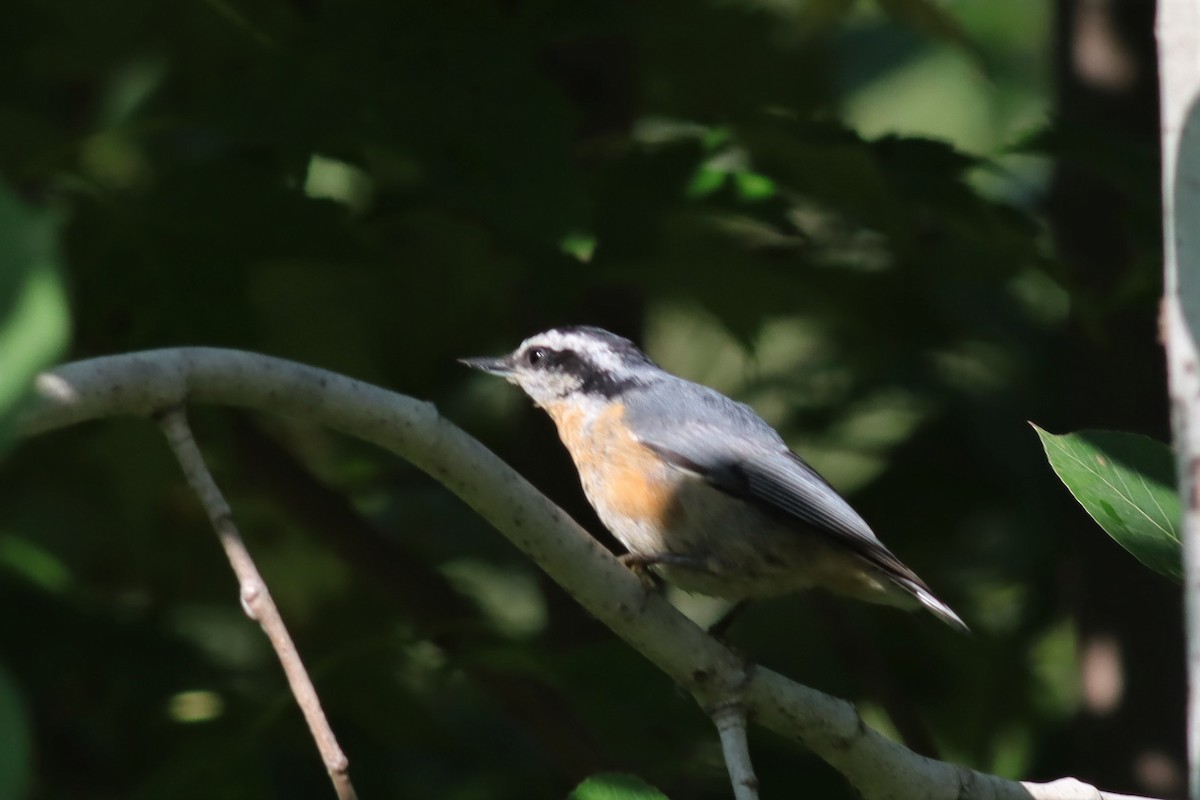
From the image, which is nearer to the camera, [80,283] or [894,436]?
[80,283]

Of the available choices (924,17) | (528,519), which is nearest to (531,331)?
(924,17)

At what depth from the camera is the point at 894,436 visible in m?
4.47

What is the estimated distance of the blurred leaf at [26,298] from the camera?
0.81 m

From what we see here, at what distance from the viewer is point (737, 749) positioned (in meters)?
2.12

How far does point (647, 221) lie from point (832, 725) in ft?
4.59

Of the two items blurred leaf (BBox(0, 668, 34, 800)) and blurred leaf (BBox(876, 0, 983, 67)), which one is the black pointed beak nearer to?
blurred leaf (BBox(876, 0, 983, 67))

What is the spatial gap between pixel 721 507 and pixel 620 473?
9.9 inches

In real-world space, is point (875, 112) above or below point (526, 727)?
above

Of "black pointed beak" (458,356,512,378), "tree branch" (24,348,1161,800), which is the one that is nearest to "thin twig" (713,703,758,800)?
"tree branch" (24,348,1161,800)

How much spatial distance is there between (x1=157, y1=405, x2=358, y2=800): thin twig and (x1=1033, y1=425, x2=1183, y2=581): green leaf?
42.3 inches

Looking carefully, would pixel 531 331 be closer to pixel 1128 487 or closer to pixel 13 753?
pixel 1128 487

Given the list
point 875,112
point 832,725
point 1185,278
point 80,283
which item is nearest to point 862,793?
point 832,725

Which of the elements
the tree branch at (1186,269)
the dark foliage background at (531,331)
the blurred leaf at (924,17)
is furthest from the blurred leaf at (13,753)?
the blurred leaf at (924,17)

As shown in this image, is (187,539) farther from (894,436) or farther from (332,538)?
(894,436)
